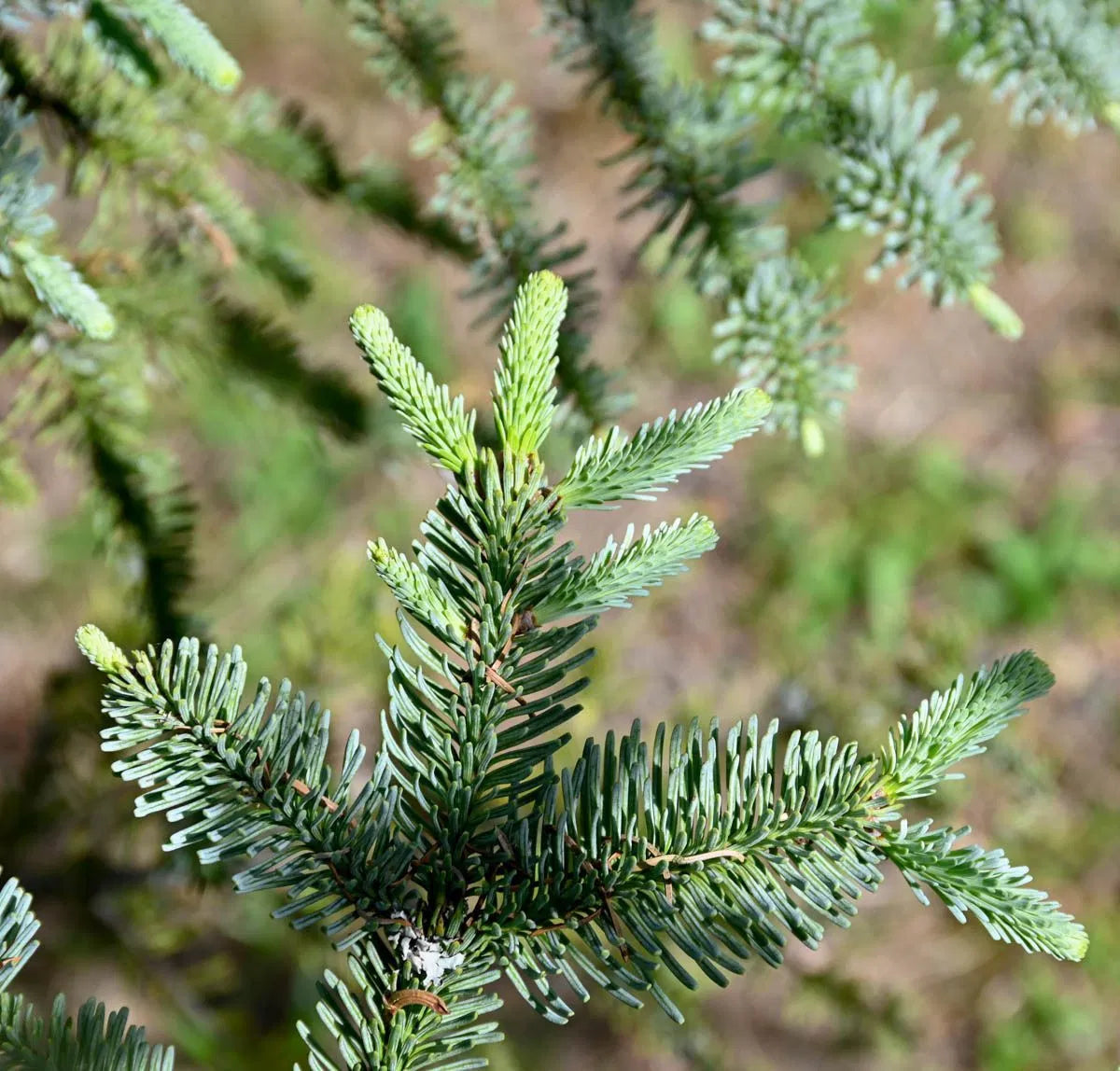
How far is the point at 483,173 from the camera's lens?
40.0 inches

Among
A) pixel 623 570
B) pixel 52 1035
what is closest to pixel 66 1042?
pixel 52 1035

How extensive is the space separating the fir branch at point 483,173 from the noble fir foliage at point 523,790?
378 millimetres

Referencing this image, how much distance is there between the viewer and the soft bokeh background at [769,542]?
234 cm

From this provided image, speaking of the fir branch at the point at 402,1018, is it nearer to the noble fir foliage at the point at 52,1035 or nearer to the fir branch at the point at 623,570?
the noble fir foliage at the point at 52,1035

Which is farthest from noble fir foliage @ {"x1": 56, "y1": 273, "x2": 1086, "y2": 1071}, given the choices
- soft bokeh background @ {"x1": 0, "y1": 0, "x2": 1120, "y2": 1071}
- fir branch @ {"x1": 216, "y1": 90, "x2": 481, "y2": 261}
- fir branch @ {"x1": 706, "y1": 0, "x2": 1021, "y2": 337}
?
soft bokeh background @ {"x1": 0, "y1": 0, "x2": 1120, "y2": 1071}

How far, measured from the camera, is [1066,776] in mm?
2758

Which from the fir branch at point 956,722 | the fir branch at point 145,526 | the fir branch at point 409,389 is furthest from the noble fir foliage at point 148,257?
the fir branch at point 956,722

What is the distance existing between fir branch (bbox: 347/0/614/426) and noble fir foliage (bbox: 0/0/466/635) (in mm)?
204

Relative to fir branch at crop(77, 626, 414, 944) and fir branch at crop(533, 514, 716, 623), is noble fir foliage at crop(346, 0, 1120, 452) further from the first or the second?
fir branch at crop(77, 626, 414, 944)

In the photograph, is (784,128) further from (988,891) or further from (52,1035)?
(52,1035)

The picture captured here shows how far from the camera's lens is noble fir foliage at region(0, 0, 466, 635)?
41.8 inches

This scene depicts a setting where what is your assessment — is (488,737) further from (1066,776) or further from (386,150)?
(386,150)

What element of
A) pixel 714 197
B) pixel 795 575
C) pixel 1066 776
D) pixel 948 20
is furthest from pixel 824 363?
pixel 1066 776

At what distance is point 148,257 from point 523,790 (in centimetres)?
93
